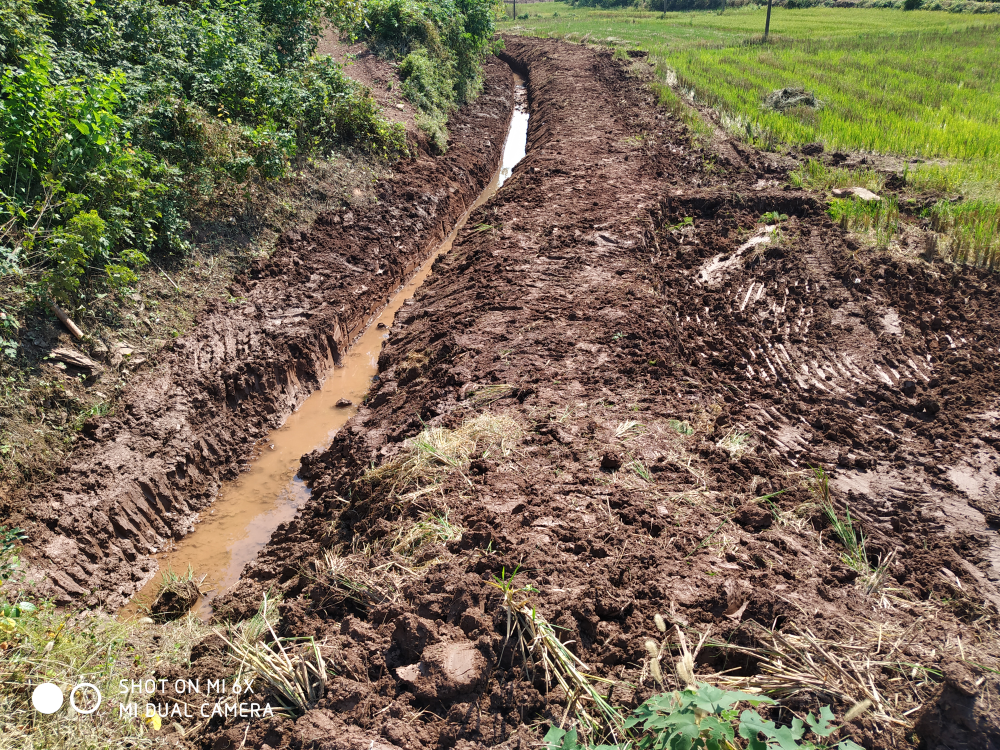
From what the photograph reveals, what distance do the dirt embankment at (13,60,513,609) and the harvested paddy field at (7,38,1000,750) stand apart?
0.10 ft

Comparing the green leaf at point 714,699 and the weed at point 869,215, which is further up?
the green leaf at point 714,699

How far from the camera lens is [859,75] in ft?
54.0

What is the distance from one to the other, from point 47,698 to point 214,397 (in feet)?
11.8

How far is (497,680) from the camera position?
312 centimetres

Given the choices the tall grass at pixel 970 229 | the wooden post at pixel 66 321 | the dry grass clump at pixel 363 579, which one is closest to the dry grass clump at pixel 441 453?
the dry grass clump at pixel 363 579

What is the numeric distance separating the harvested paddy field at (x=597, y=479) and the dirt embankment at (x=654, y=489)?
0.02m

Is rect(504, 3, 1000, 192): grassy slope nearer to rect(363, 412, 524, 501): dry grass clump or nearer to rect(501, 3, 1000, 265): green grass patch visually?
rect(501, 3, 1000, 265): green grass patch

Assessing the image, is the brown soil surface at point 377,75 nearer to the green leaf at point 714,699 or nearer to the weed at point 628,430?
the weed at point 628,430

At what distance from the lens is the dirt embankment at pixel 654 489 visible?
3.09 metres

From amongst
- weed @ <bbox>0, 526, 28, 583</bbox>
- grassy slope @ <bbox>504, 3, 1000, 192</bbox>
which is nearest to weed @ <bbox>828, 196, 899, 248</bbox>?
grassy slope @ <bbox>504, 3, 1000, 192</bbox>

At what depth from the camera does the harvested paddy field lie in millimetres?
3096

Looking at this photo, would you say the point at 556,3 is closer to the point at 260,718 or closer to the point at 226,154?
the point at 226,154

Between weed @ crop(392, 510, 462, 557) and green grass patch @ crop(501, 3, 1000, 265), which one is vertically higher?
green grass patch @ crop(501, 3, 1000, 265)

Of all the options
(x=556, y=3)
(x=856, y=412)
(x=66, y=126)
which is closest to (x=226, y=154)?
(x=66, y=126)
